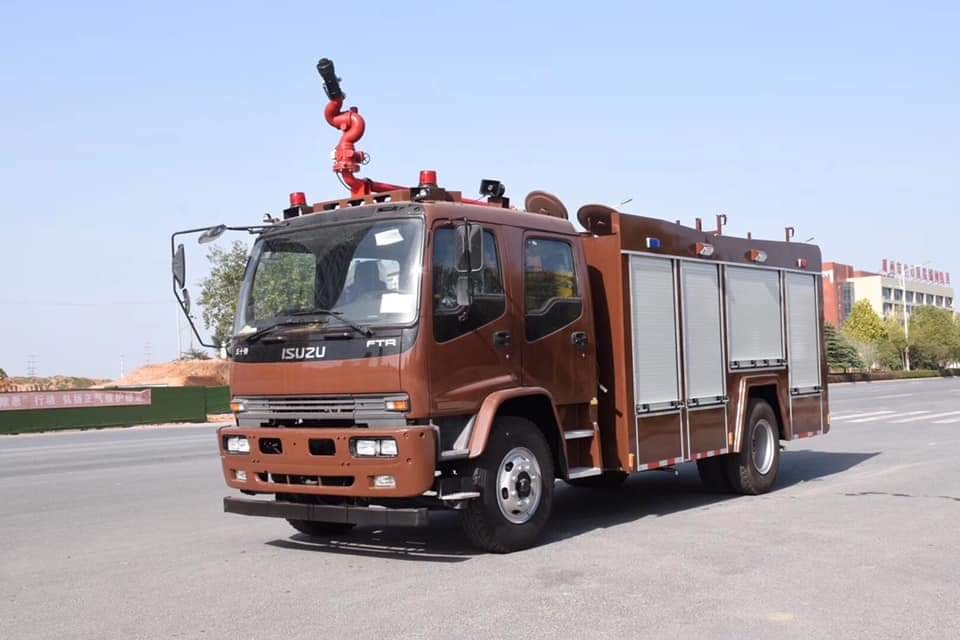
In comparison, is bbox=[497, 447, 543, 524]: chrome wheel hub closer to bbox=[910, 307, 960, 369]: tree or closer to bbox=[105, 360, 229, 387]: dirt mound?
bbox=[105, 360, 229, 387]: dirt mound

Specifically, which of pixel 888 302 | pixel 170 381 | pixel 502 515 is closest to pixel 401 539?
pixel 502 515

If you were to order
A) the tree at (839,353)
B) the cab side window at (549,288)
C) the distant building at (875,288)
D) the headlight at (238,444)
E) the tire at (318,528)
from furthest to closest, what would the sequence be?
the distant building at (875,288)
the tree at (839,353)
the tire at (318,528)
the cab side window at (549,288)
the headlight at (238,444)

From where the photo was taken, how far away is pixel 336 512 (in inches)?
314

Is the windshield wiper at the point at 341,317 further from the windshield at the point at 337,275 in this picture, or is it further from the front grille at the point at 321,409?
the front grille at the point at 321,409

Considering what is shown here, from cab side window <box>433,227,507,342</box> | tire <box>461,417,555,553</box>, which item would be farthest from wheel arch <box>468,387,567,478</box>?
cab side window <box>433,227,507,342</box>

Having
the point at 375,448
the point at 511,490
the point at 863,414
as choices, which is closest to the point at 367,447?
the point at 375,448

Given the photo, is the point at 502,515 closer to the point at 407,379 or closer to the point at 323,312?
the point at 407,379

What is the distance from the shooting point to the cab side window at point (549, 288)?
344 inches

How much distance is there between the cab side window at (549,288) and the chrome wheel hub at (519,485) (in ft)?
3.20

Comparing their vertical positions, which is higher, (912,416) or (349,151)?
(349,151)

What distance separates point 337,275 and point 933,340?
111818mm

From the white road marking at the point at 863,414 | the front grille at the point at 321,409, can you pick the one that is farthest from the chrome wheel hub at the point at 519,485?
the white road marking at the point at 863,414

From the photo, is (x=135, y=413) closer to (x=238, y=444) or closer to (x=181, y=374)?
(x=238, y=444)

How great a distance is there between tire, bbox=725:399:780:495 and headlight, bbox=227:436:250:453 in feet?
17.9
